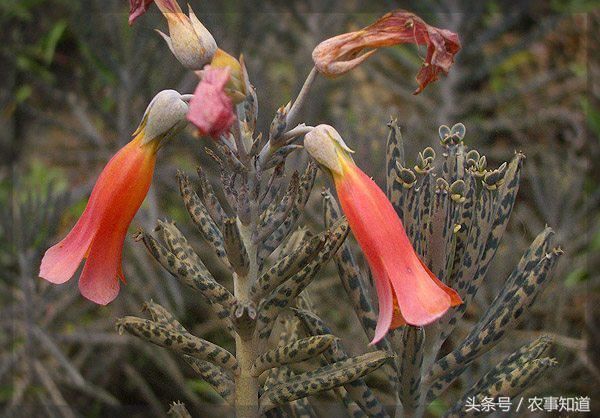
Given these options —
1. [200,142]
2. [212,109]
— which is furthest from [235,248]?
[200,142]

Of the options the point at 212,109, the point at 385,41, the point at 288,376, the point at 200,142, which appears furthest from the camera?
the point at 200,142

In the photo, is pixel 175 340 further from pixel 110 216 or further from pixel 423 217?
pixel 423 217

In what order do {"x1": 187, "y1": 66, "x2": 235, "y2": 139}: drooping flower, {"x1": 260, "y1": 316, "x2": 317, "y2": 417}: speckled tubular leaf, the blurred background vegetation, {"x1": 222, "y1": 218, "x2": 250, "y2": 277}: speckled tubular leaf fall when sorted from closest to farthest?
1. {"x1": 187, "y1": 66, "x2": 235, "y2": 139}: drooping flower
2. {"x1": 222, "y1": 218, "x2": 250, "y2": 277}: speckled tubular leaf
3. {"x1": 260, "y1": 316, "x2": 317, "y2": 417}: speckled tubular leaf
4. the blurred background vegetation

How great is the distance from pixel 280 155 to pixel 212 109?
0.12 metres

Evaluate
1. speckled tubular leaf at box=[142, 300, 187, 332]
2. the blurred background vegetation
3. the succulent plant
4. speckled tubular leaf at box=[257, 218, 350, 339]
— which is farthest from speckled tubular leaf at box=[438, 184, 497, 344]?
the blurred background vegetation

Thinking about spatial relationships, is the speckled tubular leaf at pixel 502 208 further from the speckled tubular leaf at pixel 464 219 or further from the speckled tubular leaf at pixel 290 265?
the speckled tubular leaf at pixel 290 265

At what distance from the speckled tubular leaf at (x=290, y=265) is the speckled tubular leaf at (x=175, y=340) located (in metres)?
0.06

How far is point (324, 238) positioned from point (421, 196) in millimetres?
91

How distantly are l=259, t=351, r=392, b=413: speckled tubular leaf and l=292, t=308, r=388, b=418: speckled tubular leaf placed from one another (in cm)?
2

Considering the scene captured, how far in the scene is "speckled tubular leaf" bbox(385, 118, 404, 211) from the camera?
0.67 m

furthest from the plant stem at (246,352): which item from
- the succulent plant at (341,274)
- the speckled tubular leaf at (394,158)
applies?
the speckled tubular leaf at (394,158)

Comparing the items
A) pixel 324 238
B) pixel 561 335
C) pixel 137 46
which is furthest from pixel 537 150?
pixel 324 238

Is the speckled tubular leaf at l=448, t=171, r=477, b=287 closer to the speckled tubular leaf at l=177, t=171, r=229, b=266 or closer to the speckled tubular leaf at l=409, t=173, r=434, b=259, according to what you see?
the speckled tubular leaf at l=409, t=173, r=434, b=259

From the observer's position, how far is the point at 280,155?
23.9 inches
